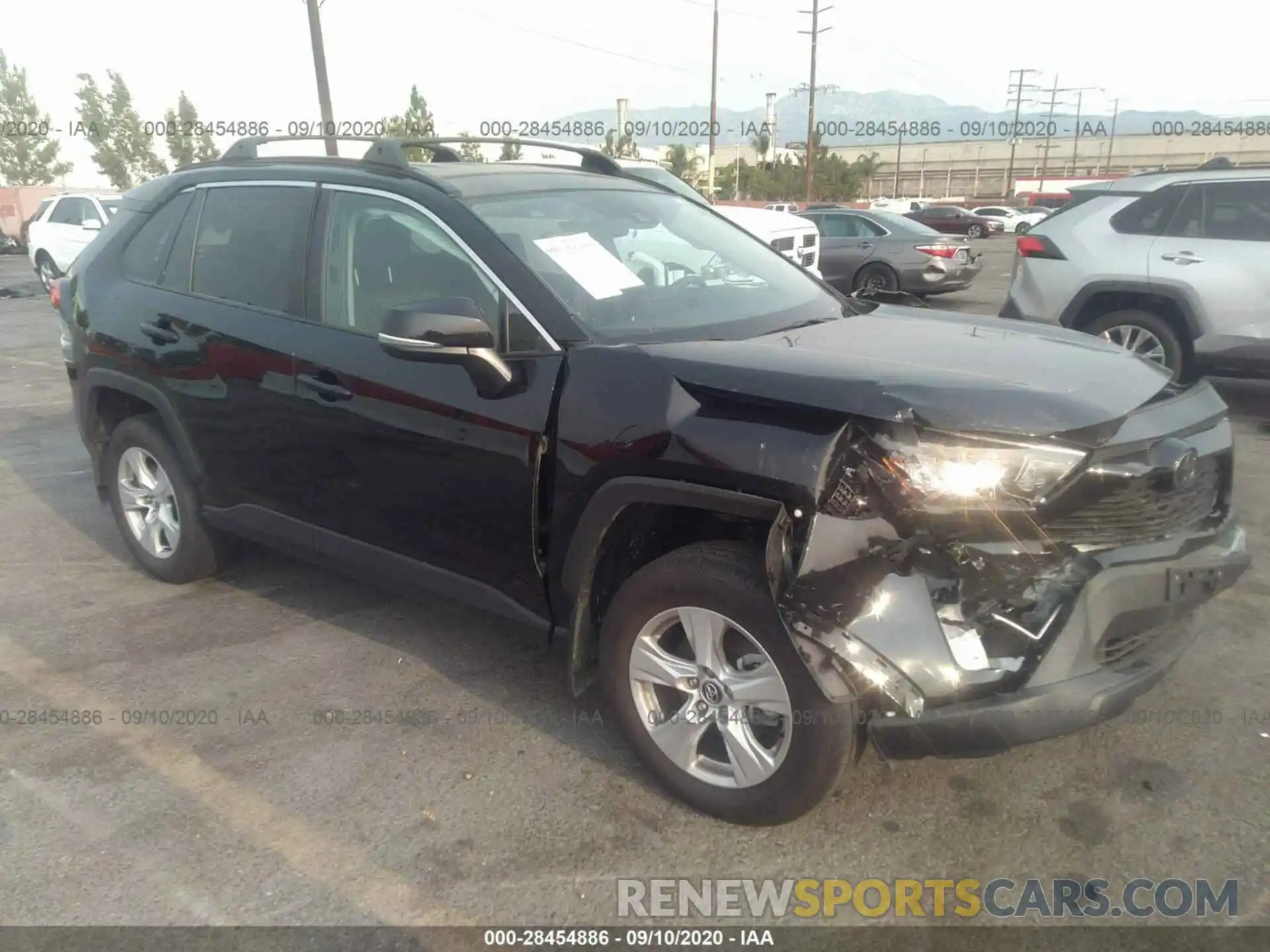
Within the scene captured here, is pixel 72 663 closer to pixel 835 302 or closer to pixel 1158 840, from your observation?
pixel 835 302

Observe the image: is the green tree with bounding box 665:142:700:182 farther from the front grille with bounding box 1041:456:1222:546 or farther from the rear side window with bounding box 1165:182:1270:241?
the front grille with bounding box 1041:456:1222:546

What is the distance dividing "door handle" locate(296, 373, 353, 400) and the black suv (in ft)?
0.05

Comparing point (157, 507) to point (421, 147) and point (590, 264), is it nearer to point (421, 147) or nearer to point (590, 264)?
point (421, 147)

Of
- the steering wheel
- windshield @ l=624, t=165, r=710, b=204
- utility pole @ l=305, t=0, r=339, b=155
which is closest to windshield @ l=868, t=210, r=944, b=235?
windshield @ l=624, t=165, r=710, b=204

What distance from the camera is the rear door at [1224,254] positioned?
22.2 ft

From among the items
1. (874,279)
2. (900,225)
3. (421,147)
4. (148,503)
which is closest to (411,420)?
(421,147)

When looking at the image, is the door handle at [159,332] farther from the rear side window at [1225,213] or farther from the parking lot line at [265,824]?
the rear side window at [1225,213]

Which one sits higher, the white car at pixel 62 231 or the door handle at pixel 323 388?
the door handle at pixel 323 388

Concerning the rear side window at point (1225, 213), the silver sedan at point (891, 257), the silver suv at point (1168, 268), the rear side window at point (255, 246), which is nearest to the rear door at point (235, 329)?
the rear side window at point (255, 246)

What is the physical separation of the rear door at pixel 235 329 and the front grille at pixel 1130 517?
2660 mm

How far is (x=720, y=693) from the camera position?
107 inches

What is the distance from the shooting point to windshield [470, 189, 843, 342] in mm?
3170

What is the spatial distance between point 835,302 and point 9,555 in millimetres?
4337

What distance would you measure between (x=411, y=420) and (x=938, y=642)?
5.96 feet
